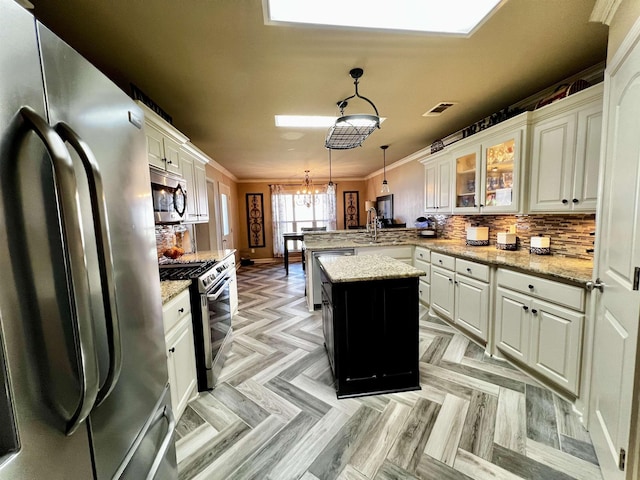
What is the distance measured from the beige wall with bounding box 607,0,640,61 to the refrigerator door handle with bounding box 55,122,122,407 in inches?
79.2

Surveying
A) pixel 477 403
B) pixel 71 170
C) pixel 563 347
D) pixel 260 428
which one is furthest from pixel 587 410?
pixel 71 170

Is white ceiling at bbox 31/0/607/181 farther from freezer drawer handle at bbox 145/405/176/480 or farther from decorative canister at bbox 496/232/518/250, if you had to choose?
freezer drawer handle at bbox 145/405/176/480

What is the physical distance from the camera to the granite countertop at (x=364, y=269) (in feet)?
6.08

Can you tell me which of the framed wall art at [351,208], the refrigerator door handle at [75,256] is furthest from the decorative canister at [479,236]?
the framed wall art at [351,208]

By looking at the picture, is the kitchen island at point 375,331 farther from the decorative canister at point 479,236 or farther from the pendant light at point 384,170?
the pendant light at point 384,170

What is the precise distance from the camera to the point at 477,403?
1.86 meters

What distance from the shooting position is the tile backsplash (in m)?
2.23

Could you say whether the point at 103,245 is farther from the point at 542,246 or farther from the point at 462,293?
the point at 542,246

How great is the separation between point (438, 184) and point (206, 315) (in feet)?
11.0

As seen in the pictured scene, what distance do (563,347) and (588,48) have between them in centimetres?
204

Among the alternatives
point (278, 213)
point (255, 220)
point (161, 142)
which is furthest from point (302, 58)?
point (255, 220)

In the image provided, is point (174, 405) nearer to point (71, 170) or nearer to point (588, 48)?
point (71, 170)

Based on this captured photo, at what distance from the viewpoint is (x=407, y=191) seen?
5.37 metres

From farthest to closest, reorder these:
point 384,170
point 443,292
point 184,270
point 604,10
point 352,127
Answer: point 384,170 → point 443,292 → point 184,270 → point 352,127 → point 604,10
